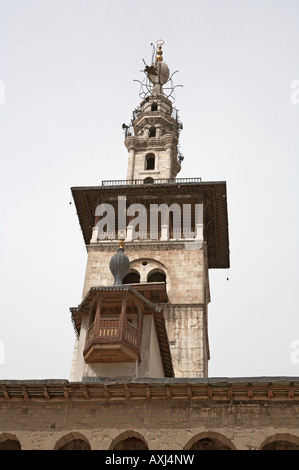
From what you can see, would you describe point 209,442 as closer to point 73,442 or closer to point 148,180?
point 73,442

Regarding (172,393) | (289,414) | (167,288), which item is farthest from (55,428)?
(167,288)

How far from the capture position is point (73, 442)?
2048cm

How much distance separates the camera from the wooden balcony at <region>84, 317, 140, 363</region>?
2267cm

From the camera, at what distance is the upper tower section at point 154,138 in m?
42.4

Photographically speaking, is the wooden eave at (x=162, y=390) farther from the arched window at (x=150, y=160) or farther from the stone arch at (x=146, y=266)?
the arched window at (x=150, y=160)

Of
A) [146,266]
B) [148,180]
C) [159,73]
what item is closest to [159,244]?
[146,266]

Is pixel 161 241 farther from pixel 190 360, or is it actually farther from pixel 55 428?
pixel 55 428

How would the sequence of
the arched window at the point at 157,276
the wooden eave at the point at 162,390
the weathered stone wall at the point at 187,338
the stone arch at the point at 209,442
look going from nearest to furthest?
the stone arch at the point at 209,442, the wooden eave at the point at 162,390, the weathered stone wall at the point at 187,338, the arched window at the point at 157,276

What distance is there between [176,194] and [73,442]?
19.2m

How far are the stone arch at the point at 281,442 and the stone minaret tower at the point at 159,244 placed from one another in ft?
19.8

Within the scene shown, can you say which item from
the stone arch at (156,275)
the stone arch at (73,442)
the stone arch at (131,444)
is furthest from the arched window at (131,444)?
the stone arch at (156,275)

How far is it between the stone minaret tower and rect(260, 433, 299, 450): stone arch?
6021 millimetres
